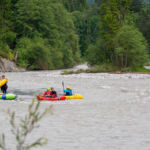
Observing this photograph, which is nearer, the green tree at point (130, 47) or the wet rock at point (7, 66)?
the green tree at point (130, 47)

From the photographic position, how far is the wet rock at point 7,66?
1840 inches

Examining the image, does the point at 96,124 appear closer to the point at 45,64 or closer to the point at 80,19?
the point at 45,64

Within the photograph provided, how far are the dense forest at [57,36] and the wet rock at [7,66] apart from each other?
141 centimetres

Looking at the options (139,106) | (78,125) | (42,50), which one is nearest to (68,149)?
(78,125)

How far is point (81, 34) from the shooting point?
4269 inches

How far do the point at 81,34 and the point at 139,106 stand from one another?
91763mm

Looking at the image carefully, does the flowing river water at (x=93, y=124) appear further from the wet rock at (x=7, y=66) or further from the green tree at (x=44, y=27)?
the green tree at (x=44, y=27)

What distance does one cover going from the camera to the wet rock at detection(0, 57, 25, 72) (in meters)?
46.7

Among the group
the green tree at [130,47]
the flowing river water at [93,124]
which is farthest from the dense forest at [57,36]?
the flowing river water at [93,124]

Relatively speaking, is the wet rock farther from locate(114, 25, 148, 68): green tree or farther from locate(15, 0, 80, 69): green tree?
locate(114, 25, 148, 68): green tree

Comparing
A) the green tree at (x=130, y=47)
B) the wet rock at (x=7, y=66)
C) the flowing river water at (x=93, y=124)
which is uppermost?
the flowing river water at (x=93, y=124)

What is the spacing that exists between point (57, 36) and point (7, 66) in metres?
17.7

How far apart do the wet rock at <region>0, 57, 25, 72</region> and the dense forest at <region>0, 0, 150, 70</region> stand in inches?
55.6

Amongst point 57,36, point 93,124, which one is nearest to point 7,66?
point 57,36
